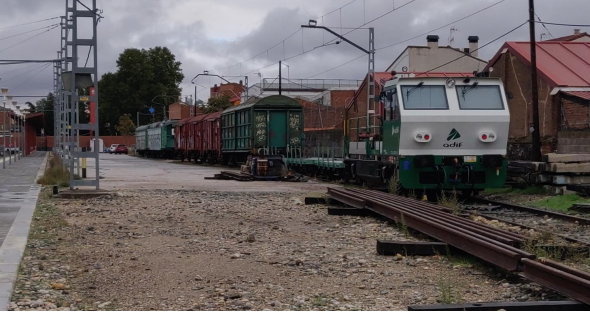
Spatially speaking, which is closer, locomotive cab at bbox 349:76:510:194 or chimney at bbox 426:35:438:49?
locomotive cab at bbox 349:76:510:194

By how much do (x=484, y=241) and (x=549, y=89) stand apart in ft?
72.3

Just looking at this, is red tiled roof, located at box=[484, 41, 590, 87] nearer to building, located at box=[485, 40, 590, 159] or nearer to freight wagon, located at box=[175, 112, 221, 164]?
building, located at box=[485, 40, 590, 159]

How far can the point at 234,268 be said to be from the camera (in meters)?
8.04

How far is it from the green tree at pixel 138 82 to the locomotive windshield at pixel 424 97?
87857mm

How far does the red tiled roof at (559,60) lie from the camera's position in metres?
28.6

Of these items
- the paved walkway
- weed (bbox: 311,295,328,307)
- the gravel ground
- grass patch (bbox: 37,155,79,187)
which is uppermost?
grass patch (bbox: 37,155,79,187)

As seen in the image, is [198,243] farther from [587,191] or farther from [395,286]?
[587,191]

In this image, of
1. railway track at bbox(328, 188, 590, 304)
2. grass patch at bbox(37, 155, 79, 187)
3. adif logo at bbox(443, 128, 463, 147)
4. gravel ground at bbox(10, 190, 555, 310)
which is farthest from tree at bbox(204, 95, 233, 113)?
gravel ground at bbox(10, 190, 555, 310)

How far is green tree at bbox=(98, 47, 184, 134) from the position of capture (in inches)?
4021

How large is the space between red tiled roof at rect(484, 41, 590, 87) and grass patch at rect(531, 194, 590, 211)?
492 inches

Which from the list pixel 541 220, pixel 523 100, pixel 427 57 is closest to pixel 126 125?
pixel 427 57

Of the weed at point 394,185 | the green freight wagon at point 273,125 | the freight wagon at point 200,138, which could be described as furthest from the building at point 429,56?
the weed at point 394,185

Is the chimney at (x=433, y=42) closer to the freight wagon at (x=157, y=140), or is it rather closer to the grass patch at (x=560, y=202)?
the freight wagon at (x=157, y=140)

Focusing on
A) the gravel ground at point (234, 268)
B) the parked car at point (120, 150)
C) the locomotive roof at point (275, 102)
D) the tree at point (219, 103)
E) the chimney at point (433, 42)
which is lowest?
the gravel ground at point (234, 268)
